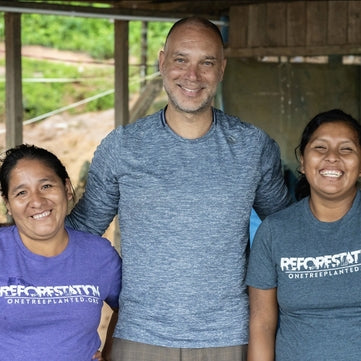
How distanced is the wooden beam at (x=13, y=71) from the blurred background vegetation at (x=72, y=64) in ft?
23.4

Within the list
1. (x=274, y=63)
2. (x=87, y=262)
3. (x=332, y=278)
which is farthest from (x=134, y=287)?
(x=274, y=63)

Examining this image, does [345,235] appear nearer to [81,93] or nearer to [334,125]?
[334,125]

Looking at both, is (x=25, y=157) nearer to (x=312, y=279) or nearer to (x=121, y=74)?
(x=312, y=279)

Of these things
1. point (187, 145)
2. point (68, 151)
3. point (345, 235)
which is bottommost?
point (68, 151)

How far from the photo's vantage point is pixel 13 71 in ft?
18.2

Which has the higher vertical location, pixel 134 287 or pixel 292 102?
pixel 292 102

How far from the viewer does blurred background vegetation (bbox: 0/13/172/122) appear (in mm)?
13867

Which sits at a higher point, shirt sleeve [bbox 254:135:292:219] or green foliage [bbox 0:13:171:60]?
green foliage [bbox 0:13:171:60]

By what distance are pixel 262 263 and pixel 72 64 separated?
12762 millimetres

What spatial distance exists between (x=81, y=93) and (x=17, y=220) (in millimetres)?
11702

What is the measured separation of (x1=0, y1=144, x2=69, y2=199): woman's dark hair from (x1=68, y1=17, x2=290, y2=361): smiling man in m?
0.15

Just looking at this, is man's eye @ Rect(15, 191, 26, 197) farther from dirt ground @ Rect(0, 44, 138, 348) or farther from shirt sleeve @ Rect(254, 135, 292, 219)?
dirt ground @ Rect(0, 44, 138, 348)

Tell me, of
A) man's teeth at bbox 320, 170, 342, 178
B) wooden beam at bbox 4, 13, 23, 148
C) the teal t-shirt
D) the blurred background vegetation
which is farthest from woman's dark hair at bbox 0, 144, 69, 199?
the blurred background vegetation

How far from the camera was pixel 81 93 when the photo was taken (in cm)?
1427
